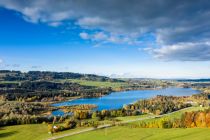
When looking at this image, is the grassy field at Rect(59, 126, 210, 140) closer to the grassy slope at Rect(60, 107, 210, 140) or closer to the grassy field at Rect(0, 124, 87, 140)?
the grassy slope at Rect(60, 107, 210, 140)

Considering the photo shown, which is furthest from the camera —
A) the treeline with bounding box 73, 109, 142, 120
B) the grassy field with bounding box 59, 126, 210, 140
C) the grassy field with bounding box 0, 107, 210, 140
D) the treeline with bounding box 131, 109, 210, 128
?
the treeline with bounding box 73, 109, 142, 120

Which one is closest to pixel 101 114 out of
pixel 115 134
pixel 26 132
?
pixel 115 134

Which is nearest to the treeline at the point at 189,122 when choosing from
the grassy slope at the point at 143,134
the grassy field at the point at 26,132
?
the grassy slope at the point at 143,134

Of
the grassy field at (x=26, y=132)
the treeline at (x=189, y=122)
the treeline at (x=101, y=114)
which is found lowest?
the grassy field at (x=26, y=132)

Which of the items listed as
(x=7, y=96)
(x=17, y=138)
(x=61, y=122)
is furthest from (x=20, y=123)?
(x=7, y=96)

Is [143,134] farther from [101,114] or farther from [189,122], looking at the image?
[101,114]

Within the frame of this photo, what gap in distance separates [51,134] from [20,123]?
23429 mm

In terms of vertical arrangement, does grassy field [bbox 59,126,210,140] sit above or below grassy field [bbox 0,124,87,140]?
above

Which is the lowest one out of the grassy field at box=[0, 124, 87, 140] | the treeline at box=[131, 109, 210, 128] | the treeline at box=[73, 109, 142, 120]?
the grassy field at box=[0, 124, 87, 140]

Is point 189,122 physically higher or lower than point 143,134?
higher

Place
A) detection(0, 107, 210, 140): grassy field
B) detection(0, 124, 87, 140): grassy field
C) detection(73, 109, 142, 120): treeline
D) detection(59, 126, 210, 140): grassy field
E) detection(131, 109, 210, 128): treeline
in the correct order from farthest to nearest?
detection(73, 109, 142, 120): treeline
detection(131, 109, 210, 128): treeline
detection(0, 124, 87, 140): grassy field
detection(0, 107, 210, 140): grassy field
detection(59, 126, 210, 140): grassy field

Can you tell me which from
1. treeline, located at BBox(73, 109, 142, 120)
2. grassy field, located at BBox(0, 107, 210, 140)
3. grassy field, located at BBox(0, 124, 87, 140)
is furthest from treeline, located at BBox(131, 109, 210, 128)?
treeline, located at BBox(73, 109, 142, 120)

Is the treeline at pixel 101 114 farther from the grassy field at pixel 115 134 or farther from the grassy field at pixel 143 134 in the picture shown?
the grassy field at pixel 143 134

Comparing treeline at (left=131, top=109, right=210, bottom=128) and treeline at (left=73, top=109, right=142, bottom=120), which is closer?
treeline at (left=131, top=109, right=210, bottom=128)
